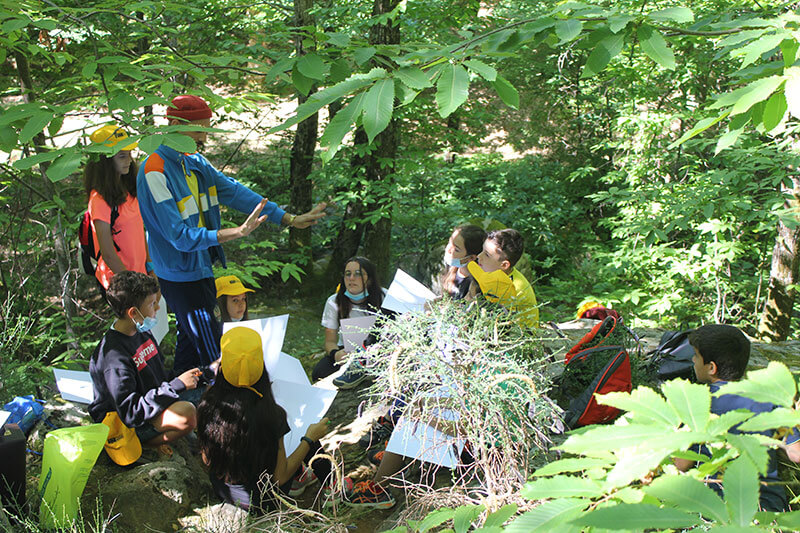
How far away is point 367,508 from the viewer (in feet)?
9.05

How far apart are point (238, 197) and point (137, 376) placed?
4.49 ft

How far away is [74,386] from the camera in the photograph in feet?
10.6

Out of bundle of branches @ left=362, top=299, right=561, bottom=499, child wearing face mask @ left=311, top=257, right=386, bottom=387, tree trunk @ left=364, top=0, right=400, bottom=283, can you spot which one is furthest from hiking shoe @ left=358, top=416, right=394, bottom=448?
tree trunk @ left=364, top=0, right=400, bottom=283

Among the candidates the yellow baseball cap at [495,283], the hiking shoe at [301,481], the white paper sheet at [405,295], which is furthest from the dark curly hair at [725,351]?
the hiking shoe at [301,481]

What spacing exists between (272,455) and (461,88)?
1.97m

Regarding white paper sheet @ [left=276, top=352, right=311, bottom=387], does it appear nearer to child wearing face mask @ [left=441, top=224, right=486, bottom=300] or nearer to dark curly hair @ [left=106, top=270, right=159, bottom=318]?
dark curly hair @ [left=106, top=270, right=159, bottom=318]

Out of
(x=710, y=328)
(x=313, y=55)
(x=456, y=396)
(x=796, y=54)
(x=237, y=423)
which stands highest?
(x=796, y=54)

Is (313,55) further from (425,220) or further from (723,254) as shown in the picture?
(425,220)

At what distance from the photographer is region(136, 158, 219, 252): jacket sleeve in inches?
126

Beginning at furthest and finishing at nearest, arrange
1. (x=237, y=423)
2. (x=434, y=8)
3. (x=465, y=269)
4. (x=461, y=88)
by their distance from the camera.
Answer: (x=434, y=8), (x=465, y=269), (x=237, y=423), (x=461, y=88)

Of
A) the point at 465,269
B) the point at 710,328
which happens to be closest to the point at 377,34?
the point at 465,269

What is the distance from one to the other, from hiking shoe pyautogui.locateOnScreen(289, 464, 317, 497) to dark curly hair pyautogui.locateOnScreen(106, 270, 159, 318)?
123 cm

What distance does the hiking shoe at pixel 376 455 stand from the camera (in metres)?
3.15

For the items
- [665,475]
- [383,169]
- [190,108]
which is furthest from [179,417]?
[383,169]
